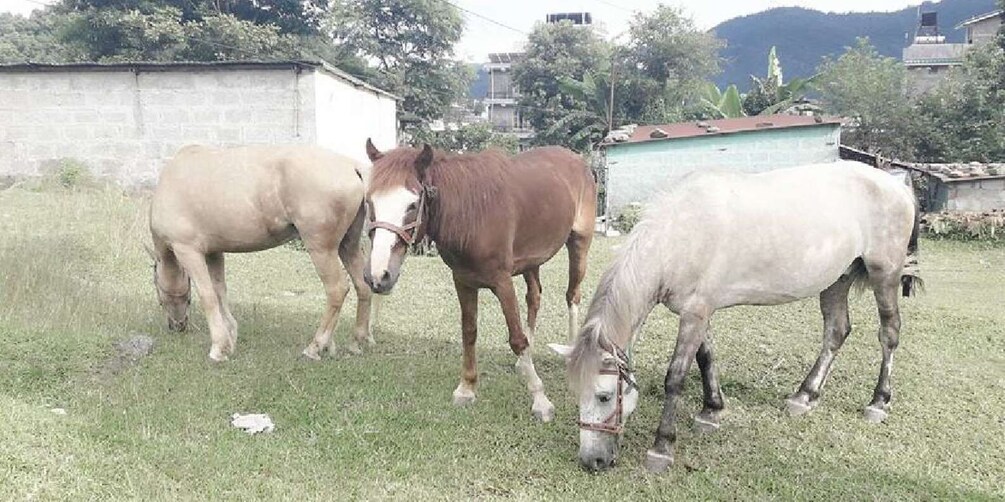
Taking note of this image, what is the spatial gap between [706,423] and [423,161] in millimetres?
2619

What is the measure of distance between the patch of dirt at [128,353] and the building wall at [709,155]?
13.6 m

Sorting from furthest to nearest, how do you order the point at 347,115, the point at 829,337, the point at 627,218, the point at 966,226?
the point at 347,115 < the point at 627,218 < the point at 966,226 < the point at 829,337

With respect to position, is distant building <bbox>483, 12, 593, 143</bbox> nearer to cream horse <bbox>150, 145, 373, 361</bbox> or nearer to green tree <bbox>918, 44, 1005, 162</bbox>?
green tree <bbox>918, 44, 1005, 162</bbox>

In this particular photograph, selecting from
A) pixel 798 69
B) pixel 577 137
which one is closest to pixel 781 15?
pixel 798 69

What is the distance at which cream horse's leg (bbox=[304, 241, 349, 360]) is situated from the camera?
5.87 meters

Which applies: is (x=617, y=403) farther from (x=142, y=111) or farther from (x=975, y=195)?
(x=975, y=195)

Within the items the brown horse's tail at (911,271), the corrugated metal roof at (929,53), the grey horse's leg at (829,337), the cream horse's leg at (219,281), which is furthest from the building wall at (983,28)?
the cream horse's leg at (219,281)

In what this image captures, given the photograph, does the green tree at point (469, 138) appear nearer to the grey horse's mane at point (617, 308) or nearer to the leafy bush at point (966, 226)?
the leafy bush at point (966, 226)

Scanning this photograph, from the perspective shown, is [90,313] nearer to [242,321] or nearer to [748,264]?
[242,321]

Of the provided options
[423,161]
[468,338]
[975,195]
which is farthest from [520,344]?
[975,195]

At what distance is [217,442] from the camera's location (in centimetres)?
428

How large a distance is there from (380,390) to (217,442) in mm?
1312

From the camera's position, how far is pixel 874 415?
4836 mm

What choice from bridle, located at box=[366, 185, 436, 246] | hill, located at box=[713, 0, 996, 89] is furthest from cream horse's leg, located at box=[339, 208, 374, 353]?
hill, located at box=[713, 0, 996, 89]
